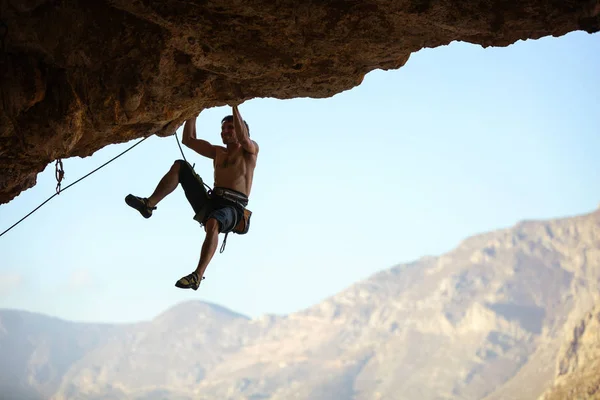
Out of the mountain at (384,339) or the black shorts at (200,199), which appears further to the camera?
the mountain at (384,339)

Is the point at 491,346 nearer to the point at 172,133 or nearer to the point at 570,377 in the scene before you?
the point at 570,377

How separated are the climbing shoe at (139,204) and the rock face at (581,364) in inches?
1492

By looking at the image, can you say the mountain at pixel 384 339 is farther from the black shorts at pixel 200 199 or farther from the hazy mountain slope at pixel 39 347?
the black shorts at pixel 200 199

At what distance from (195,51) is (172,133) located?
1.65 meters

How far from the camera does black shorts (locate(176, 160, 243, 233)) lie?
24.3ft

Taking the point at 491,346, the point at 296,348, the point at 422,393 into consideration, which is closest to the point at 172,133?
the point at 422,393

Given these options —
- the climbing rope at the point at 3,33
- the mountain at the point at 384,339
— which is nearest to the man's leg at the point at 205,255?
the climbing rope at the point at 3,33

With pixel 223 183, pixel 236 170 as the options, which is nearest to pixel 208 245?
pixel 223 183

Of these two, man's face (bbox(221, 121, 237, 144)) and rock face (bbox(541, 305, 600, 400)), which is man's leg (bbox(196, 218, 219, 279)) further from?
rock face (bbox(541, 305, 600, 400))

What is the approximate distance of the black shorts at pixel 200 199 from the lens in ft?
24.3

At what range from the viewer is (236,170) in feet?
24.8

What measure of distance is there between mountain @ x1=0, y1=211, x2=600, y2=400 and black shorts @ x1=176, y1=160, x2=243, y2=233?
8602cm

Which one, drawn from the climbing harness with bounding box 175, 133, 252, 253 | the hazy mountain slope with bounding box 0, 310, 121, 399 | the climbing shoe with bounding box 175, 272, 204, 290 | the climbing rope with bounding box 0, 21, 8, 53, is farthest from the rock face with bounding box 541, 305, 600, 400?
the hazy mountain slope with bounding box 0, 310, 121, 399

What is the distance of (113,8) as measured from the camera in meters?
5.95
